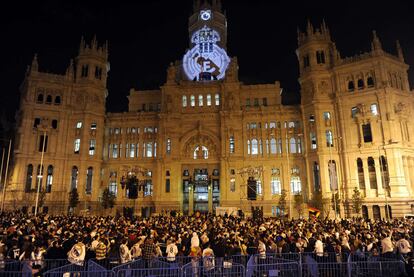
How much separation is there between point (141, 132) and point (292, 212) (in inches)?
1401

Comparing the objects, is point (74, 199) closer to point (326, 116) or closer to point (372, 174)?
point (326, 116)

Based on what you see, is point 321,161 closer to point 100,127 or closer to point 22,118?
point 100,127

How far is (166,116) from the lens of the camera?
2633 inches

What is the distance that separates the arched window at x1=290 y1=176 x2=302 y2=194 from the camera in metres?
62.5

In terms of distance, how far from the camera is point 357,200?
164 ft

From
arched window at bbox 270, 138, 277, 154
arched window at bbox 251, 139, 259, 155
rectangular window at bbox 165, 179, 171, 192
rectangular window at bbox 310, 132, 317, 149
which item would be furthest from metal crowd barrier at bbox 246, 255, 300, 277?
arched window at bbox 270, 138, 277, 154

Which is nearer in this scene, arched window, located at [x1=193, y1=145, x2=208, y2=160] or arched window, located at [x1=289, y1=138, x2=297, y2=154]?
arched window, located at [x1=289, y1=138, x2=297, y2=154]

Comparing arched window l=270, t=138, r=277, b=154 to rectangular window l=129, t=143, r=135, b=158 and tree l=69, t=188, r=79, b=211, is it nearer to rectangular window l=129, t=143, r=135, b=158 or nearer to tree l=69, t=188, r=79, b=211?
rectangular window l=129, t=143, r=135, b=158

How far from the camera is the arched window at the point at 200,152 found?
2650 inches

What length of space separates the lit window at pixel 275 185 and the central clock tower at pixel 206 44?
27.2 metres

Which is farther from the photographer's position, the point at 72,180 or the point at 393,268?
the point at 72,180

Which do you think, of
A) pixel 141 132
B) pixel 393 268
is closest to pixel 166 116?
pixel 141 132

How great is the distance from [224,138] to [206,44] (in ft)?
92.0

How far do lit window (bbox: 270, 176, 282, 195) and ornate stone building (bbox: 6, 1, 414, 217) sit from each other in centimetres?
20
